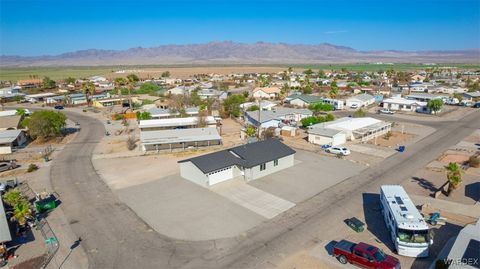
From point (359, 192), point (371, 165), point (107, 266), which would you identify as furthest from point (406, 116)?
point (107, 266)

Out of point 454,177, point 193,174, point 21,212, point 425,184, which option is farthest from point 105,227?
point 425,184

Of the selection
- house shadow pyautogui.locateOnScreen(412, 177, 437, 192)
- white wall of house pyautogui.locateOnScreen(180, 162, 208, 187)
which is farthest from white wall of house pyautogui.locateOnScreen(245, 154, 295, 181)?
house shadow pyautogui.locateOnScreen(412, 177, 437, 192)

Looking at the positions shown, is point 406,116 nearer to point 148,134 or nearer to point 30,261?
point 148,134

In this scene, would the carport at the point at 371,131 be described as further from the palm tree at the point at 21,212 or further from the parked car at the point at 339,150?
the palm tree at the point at 21,212

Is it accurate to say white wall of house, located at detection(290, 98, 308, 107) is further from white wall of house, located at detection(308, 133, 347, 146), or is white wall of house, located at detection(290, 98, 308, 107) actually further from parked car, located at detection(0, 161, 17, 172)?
parked car, located at detection(0, 161, 17, 172)

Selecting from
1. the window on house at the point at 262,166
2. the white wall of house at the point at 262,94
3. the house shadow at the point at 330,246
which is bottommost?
the house shadow at the point at 330,246

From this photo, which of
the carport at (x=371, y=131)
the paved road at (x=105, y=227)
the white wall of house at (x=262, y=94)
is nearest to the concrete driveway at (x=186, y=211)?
the paved road at (x=105, y=227)
